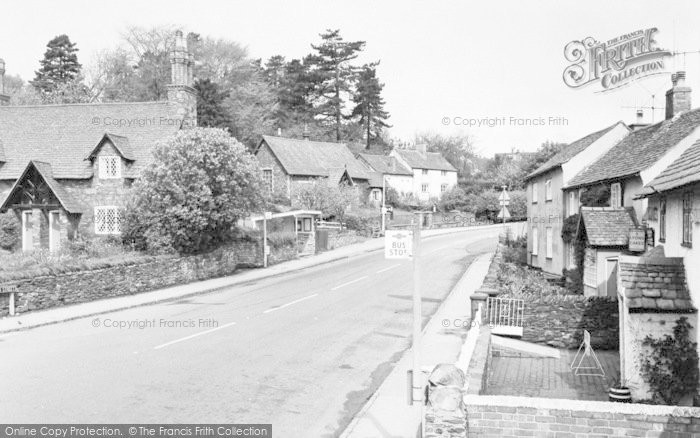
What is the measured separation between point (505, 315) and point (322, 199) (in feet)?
101

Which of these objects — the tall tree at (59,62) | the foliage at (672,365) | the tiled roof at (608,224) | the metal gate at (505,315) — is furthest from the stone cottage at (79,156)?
the tall tree at (59,62)

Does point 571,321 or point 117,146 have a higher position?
point 117,146

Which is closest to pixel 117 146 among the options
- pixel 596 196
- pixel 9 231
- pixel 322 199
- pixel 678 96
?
pixel 9 231

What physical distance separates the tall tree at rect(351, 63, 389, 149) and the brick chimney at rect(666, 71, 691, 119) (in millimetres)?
61523

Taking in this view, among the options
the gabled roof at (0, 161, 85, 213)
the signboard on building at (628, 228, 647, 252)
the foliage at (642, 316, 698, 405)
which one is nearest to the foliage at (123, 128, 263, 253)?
the gabled roof at (0, 161, 85, 213)

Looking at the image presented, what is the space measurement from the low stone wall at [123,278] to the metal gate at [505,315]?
13847 millimetres

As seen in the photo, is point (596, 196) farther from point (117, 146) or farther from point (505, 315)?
point (117, 146)

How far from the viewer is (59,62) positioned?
233 feet

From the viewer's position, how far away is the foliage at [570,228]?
26.1 metres

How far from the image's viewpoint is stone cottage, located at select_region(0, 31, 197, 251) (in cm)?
3228

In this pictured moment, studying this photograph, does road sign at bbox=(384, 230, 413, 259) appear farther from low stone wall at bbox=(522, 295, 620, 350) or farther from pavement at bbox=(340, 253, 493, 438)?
low stone wall at bbox=(522, 295, 620, 350)

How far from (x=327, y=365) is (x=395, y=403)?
3.15 meters

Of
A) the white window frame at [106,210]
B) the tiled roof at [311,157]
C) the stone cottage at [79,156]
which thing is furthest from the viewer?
the tiled roof at [311,157]

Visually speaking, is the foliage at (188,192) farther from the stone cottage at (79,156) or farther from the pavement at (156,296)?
the stone cottage at (79,156)
